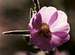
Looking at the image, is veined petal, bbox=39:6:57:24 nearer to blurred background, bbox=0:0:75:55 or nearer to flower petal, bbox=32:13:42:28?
flower petal, bbox=32:13:42:28

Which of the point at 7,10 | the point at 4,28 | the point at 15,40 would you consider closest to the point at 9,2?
the point at 7,10

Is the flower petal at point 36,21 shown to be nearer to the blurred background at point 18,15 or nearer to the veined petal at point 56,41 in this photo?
the veined petal at point 56,41

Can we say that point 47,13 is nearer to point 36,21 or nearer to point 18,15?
point 36,21

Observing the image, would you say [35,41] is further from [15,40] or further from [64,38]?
[15,40]

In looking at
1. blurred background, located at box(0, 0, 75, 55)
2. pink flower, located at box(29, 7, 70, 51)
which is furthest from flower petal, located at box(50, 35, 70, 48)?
blurred background, located at box(0, 0, 75, 55)

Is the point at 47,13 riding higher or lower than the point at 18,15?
higher

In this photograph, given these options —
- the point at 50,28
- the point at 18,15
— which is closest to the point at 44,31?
the point at 50,28

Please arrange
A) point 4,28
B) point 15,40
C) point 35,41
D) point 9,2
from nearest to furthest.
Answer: point 35,41 < point 15,40 < point 4,28 < point 9,2

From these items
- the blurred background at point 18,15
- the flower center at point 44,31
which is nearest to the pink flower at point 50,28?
the flower center at point 44,31
